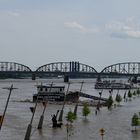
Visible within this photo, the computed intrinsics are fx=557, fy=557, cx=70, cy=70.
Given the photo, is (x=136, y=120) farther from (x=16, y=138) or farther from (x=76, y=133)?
(x=16, y=138)

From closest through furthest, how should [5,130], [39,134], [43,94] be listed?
[39,134] → [5,130] → [43,94]

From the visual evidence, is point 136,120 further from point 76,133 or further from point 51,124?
point 51,124

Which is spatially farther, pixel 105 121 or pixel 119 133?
pixel 105 121

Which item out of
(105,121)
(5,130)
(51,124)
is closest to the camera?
(5,130)

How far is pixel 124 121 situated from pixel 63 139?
1939cm

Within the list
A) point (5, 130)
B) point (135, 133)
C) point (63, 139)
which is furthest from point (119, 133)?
point (5, 130)

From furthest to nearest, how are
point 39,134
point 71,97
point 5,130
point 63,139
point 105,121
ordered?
point 71,97 < point 105,121 < point 5,130 < point 39,134 < point 63,139

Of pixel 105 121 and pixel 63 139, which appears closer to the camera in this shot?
pixel 63 139

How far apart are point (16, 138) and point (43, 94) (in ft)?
171

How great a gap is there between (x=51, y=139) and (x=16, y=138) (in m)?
2.91

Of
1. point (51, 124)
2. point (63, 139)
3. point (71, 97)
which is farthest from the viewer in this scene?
point (71, 97)

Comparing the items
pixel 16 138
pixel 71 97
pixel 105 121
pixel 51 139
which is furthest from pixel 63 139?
pixel 71 97

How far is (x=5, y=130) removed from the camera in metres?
52.3

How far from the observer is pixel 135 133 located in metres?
50.3
